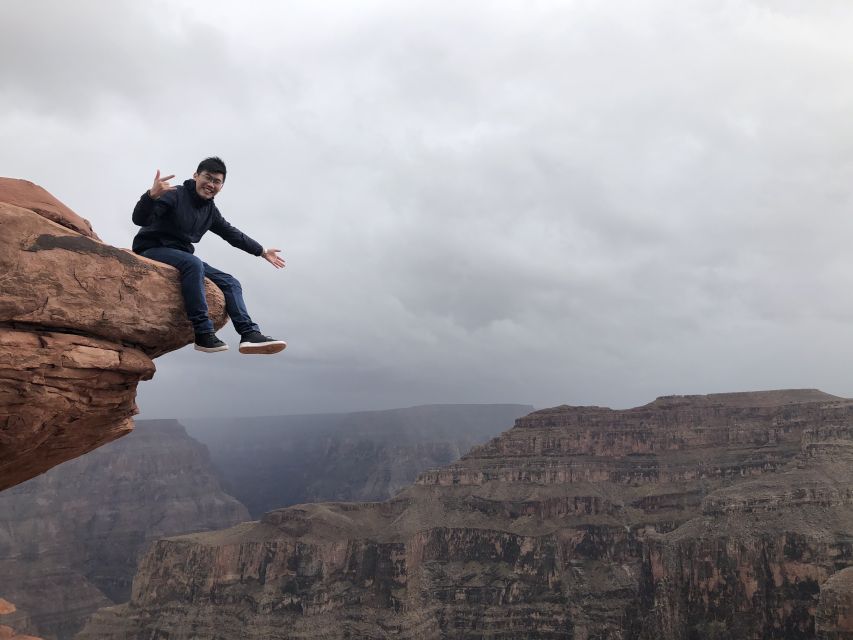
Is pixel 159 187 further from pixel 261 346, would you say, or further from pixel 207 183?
pixel 261 346

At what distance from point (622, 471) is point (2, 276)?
12034 cm

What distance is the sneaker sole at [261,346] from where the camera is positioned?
10703mm

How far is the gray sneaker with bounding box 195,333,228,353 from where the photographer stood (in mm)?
10602

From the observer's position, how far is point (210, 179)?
11141 mm

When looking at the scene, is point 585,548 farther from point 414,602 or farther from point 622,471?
point 414,602

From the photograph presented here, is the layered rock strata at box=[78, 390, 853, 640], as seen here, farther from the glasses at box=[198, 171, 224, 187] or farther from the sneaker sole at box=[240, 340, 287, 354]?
the glasses at box=[198, 171, 224, 187]

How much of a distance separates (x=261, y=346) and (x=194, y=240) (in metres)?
2.71

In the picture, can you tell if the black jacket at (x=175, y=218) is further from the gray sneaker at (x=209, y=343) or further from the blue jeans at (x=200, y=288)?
the gray sneaker at (x=209, y=343)

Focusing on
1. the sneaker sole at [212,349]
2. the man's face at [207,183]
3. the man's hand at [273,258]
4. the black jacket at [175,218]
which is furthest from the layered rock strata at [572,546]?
the man's face at [207,183]

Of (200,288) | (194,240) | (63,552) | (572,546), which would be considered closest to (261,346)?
(200,288)

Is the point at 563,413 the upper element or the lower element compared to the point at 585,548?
upper

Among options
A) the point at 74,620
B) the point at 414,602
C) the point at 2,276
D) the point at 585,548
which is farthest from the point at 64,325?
the point at 74,620

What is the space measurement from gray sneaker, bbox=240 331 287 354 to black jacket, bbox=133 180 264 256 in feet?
7.26

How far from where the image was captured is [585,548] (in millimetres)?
104312
